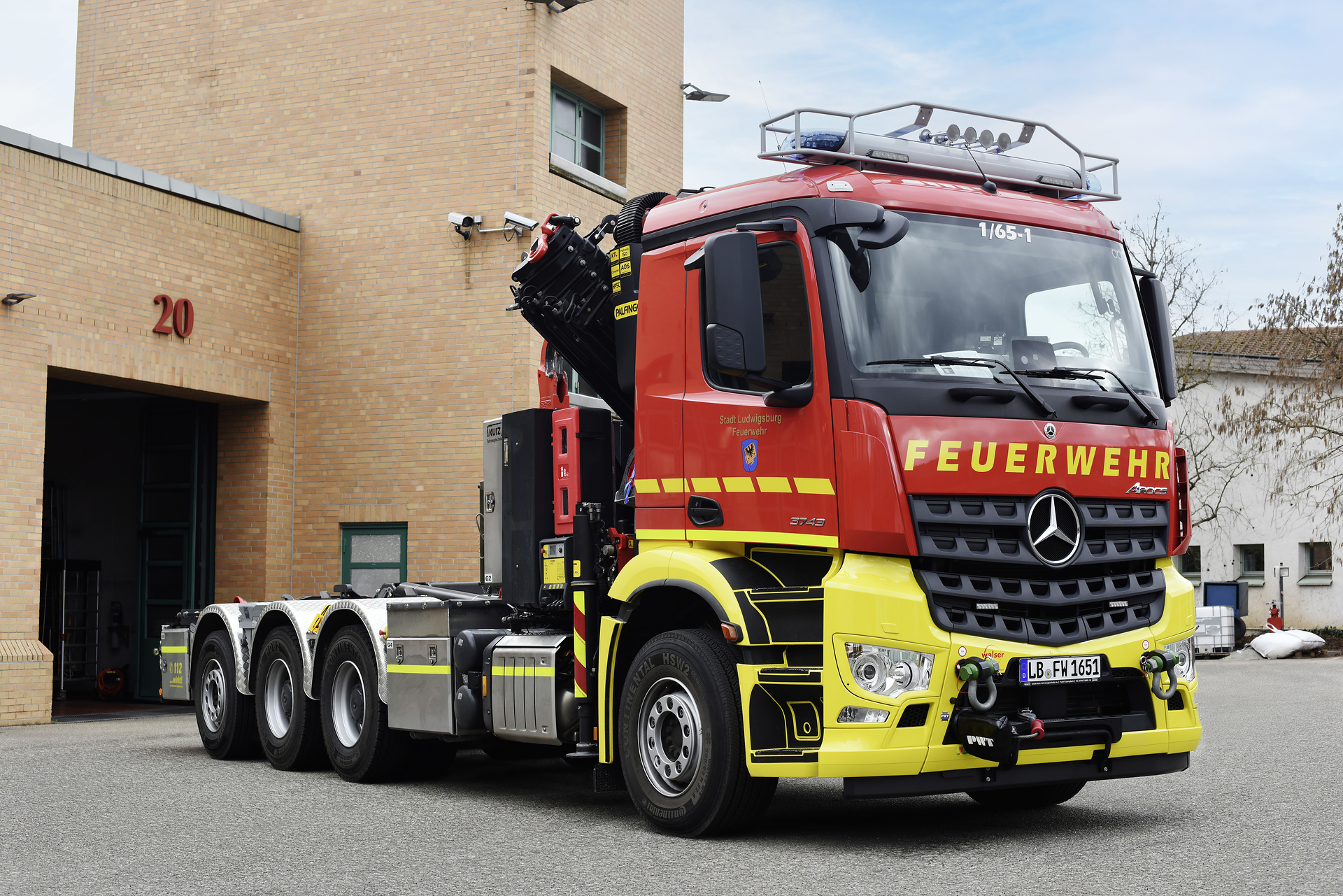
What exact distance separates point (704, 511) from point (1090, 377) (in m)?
2.11

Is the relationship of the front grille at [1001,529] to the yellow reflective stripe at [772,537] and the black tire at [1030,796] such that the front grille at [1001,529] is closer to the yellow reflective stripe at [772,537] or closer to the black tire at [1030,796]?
the yellow reflective stripe at [772,537]

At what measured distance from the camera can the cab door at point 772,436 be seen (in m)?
7.01

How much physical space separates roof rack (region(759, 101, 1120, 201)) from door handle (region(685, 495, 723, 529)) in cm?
190

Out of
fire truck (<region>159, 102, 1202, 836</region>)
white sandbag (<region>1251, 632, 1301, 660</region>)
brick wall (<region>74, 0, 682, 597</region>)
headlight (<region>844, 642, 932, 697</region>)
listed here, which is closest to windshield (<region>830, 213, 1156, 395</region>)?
fire truck (<region>159, 102, 1202, 836</region>)

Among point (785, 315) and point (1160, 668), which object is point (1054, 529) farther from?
point (785, 315)

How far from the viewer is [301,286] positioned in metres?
20.3

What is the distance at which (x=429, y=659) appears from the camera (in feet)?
31.7

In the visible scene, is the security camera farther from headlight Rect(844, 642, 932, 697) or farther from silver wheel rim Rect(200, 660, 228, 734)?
headlight Rect(844, 642, 932, 697)

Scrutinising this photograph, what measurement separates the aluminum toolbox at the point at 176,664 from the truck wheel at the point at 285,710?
146 cm

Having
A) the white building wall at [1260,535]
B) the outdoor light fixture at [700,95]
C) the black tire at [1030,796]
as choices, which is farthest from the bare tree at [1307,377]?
the black tire at [1030,796]

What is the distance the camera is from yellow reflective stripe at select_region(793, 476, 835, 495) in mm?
6941

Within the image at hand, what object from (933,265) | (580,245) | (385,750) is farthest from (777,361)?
(385,750)

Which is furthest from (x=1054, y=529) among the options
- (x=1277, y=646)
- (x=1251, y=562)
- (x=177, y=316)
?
(x=1251, y=562)

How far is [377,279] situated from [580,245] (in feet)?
35.4
